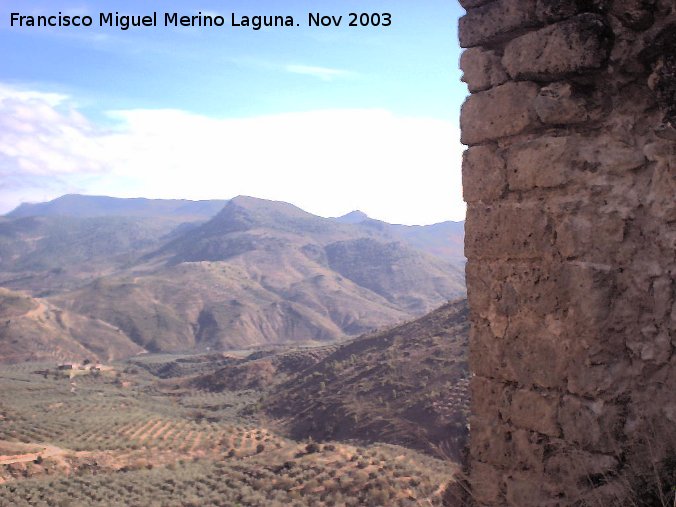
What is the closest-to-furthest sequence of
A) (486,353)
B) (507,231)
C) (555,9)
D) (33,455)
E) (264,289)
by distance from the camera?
(555,9), (507,231), (486,353), (33,455), (264,289)

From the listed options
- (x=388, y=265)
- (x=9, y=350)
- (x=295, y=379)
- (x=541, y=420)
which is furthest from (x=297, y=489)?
(x=388, y=265)

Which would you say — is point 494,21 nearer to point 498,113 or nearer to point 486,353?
point 498,113

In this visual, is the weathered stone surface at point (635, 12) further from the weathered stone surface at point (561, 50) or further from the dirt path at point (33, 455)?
the dirt path at point (33, 455)

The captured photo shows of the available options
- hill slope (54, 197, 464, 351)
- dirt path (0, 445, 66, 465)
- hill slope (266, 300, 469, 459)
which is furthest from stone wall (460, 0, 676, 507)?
hill slope (54, 197, 464, 351)

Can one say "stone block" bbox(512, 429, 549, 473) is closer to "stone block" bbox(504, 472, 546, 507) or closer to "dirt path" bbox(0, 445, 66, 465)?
"stone block" bbox(504, 472, 546, 507)

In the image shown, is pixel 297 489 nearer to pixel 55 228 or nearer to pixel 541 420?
pixel 541 420

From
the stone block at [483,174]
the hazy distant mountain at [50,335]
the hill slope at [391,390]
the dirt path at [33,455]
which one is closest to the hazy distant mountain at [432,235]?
the hazy distant mountain at [50,335]

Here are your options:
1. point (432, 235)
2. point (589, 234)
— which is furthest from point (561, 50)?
point (432, 235)
